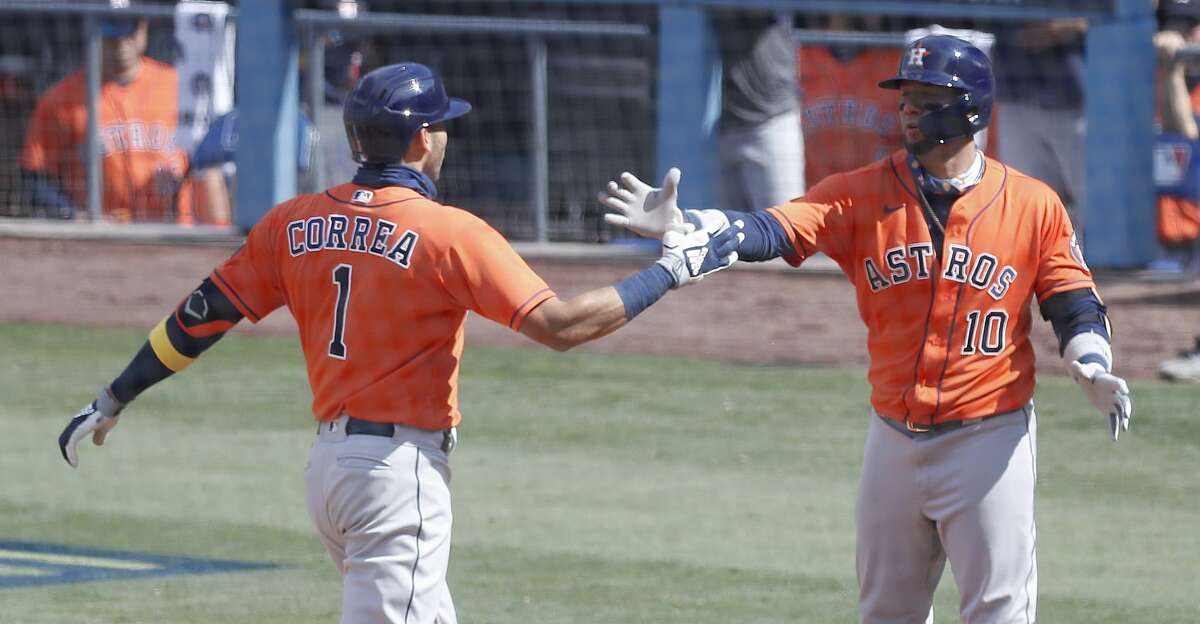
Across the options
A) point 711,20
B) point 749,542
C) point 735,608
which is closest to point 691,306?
point 711,20

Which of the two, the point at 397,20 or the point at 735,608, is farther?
the point at 397,20

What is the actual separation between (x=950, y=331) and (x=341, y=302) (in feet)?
5.08

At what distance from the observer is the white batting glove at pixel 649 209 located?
5000 mm

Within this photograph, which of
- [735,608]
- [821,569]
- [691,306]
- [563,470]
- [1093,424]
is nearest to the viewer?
[735,608]

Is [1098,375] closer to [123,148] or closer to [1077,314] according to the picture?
[1077,314]

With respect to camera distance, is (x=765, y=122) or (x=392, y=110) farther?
(x=765, y=122)

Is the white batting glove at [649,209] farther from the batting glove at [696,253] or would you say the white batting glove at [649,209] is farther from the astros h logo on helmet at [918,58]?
the astros h logo on helmet at [918,58]

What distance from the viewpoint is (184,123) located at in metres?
17.5

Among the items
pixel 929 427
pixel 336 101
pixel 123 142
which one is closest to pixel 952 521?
pixel 929 427

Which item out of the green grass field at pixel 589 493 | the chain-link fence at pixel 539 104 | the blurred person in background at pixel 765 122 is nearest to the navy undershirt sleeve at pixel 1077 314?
the green grass field at pixel 589 493

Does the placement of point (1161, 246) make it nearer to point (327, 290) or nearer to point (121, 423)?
point (121, 423)

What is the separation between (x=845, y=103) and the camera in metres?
15.8

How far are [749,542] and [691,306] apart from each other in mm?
6673

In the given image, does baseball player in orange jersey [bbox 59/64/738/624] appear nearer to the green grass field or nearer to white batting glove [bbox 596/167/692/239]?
white batting glove [bbox 596/167/692/239]
